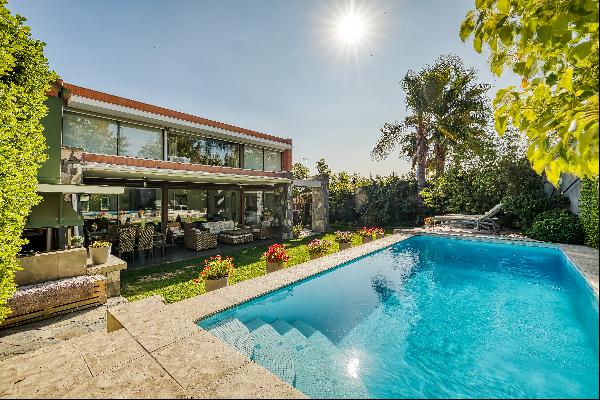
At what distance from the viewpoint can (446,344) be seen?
5.63 m

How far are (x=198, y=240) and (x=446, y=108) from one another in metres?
21.9

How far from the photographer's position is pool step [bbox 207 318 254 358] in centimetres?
495

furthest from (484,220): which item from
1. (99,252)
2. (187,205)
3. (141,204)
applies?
(141,204)

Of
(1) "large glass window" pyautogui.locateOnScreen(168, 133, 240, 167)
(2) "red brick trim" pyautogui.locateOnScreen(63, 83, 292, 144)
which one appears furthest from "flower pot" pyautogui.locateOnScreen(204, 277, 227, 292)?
(1) "large glass window" pyautogui.locateOnScreen(168, 133, 240, 167)

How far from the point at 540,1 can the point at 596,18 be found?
440mm

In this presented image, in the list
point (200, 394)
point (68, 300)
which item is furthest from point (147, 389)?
point (68, 300)

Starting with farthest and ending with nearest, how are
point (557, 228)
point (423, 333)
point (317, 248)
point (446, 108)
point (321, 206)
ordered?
point (446, 108) → point (321, 206) → point (557, 228) → point (317, 248) → point (423, 333)

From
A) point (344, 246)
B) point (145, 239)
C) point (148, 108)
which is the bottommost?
point (344, 246)

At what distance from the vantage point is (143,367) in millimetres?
3645

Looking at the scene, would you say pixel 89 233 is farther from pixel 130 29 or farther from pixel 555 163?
pixel 555 163

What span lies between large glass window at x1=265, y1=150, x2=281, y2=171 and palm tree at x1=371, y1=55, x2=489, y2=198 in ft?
39.0

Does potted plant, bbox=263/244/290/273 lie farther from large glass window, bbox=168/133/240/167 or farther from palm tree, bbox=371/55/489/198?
palm tree, bbox=371/55/489/198

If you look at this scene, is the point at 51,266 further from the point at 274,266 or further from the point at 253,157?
the point at 253,157

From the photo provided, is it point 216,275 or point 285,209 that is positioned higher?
point 285,209
